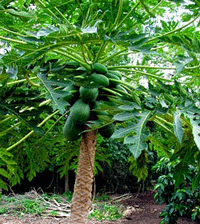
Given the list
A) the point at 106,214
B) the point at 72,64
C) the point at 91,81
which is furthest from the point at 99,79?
the point at 106,214

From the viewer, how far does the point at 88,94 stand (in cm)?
134

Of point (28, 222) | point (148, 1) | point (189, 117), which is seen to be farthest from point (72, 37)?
point (28, 222)

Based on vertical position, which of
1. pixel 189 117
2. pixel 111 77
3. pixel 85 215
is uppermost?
pixel 111 77

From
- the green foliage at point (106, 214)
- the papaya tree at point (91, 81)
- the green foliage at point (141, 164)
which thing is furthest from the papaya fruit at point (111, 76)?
the green foliage at point (106, 214)

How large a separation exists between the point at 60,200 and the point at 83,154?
5640 millimetres

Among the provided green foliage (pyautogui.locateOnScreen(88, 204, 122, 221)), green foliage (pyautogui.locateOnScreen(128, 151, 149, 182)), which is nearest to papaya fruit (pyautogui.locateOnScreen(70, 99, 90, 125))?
green foliage (pyautogui.locateOnScreen(128, 151, 149, 182))

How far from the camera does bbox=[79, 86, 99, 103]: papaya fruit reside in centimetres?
133

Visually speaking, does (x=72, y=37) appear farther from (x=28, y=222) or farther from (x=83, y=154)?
(x=28, y=222)

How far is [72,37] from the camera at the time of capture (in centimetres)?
107

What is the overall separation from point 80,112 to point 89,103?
9cm

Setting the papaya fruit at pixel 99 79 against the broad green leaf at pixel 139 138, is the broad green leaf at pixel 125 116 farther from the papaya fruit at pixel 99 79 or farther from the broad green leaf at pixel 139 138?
the papaya fruit at pixel 99 79

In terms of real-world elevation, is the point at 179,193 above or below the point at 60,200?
above

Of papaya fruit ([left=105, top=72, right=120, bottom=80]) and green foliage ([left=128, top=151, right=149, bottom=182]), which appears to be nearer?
papaya fruit ([left=105, top=72, right=120, bottom=80])

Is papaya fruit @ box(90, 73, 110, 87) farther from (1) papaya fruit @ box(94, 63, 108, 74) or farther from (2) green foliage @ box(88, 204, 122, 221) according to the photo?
(2) green foliage @ box(88, 204, 122, 221)
